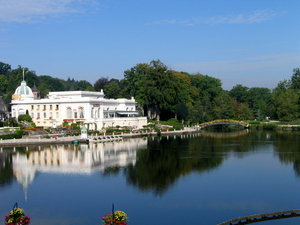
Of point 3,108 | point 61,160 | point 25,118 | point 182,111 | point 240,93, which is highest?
point 240,93

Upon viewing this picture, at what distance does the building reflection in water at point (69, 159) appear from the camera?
26.6 metres

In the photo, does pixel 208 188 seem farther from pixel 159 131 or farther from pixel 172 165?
pixel 159 131

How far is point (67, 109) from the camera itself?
54.1 metres

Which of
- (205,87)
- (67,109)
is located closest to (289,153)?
(67,109)

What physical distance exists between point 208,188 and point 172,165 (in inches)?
291

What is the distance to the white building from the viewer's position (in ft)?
175

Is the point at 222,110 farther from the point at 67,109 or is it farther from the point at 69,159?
the point at 69,159

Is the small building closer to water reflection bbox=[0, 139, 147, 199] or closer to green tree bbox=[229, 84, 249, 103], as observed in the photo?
water reflection bbox=[0, 139, 147, 199]

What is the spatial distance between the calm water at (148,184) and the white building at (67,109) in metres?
17.2

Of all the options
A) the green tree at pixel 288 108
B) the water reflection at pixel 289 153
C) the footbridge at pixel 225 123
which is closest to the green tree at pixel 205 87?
the footbridge at pixel 225 123

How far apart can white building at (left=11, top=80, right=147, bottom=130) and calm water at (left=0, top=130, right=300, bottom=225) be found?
56.6ft

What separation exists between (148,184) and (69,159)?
10866 mm

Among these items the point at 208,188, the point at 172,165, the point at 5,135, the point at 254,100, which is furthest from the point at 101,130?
the point at 254,100

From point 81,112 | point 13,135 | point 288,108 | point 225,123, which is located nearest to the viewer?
point 13,135
